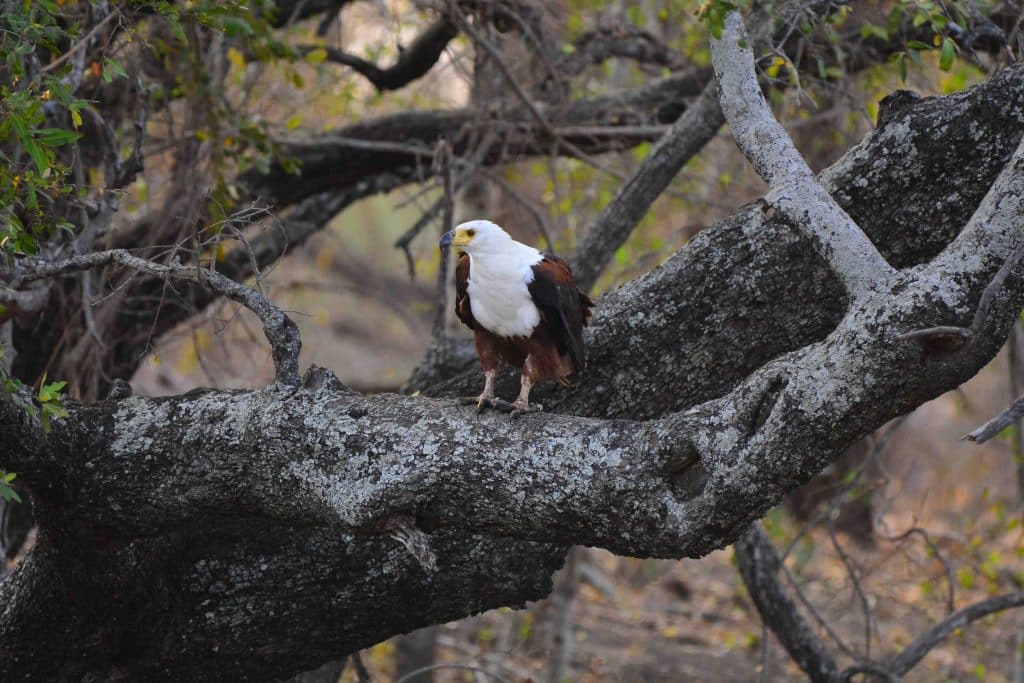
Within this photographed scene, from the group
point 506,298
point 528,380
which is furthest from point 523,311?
point 528,380

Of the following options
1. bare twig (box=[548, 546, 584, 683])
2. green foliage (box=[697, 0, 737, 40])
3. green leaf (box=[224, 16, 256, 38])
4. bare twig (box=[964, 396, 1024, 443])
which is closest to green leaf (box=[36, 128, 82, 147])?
green leaf (box=[224, 16, 256, 38])

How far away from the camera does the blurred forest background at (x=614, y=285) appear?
5062mm

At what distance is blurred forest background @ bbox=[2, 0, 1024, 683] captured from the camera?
5062 millimetres

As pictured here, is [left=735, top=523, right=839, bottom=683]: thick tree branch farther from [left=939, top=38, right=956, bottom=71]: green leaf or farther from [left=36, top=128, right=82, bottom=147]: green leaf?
[left=36, top=128, right=82, bottom=147]: green leaf

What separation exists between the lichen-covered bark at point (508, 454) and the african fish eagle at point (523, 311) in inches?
5.9

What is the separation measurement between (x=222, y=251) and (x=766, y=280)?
2.51 metres

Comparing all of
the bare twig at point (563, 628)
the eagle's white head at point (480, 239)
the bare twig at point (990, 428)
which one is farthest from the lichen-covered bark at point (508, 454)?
the bare twig at point (563, 628)

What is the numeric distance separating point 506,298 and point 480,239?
222mm

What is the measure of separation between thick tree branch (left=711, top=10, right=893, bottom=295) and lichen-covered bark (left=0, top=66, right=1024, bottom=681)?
0.27 ft

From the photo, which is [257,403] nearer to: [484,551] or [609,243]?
[484,551]

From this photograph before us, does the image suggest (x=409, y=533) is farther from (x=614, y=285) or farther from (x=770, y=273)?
(x=614, y=285)

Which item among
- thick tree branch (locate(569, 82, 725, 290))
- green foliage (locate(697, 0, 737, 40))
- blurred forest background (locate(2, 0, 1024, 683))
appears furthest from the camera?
blurred forest background (locate(2, 0, 1024, 683))

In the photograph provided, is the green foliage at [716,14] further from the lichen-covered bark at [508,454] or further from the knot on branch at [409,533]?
the knot on branch at [409,533]

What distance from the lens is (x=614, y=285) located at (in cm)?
420
